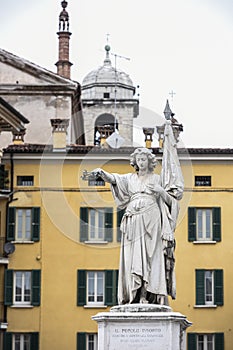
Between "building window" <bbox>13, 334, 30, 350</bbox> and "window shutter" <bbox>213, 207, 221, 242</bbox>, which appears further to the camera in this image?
"window shutter" <bbox>213, 207, 221, 242</bbox>

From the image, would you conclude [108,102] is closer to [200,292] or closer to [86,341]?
[200,292]

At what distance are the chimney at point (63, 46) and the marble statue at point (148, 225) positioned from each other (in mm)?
45081

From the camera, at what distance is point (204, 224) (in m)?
57.2

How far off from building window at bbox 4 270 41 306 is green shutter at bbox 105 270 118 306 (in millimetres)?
2930

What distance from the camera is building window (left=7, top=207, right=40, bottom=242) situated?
56781mm

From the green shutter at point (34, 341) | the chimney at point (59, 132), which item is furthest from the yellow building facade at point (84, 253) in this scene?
the chimney at point (59, 132)

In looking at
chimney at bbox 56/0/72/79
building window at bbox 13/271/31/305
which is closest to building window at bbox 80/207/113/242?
building window at bbox 13/271/31/305

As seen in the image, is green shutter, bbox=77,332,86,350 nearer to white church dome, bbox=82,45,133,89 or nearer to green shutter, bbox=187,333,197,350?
green shutter, bbox=187,333,197,350

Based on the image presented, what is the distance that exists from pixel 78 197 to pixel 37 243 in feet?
8.77

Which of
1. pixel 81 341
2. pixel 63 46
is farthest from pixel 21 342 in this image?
pixel 63 46

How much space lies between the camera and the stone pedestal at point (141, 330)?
20.7 m

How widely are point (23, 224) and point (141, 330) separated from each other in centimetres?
3651

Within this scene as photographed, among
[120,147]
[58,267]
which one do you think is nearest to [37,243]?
[58,267]

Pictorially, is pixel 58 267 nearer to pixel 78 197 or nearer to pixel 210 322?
pixel 78 197
